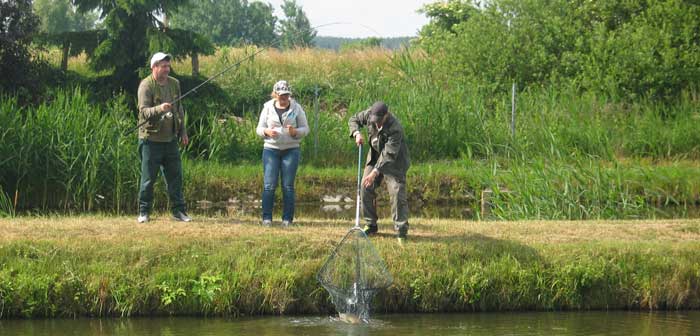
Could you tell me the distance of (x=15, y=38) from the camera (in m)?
21.1

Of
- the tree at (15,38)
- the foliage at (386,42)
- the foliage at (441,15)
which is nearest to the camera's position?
the tree at (15,38)

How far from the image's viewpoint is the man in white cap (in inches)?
463

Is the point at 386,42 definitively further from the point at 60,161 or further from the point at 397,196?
the point at 397,196

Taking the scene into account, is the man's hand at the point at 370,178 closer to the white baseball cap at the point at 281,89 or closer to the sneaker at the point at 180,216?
the white baseball cap at the point at 281,89

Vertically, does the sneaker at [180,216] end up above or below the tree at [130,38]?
below

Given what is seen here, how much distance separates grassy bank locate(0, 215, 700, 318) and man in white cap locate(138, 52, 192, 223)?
2.53 feet

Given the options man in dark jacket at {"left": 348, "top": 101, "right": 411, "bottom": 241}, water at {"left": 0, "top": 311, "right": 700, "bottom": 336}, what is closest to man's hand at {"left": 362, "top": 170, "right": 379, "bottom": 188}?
man in dark jacket at {"left": 348, "top": 101, "right": 411, "bottom": 241}

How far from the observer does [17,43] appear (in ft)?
69.2

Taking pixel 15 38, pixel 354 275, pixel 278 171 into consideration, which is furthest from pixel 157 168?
pixel 15 38

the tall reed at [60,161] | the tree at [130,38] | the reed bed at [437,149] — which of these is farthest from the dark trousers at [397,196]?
the tree at [130,38]

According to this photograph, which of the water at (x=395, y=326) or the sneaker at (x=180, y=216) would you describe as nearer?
the water at (x=395, y=326)

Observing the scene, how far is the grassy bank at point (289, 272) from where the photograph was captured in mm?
9977

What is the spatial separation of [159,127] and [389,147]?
2544mm

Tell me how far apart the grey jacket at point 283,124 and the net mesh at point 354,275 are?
5.91 ft
